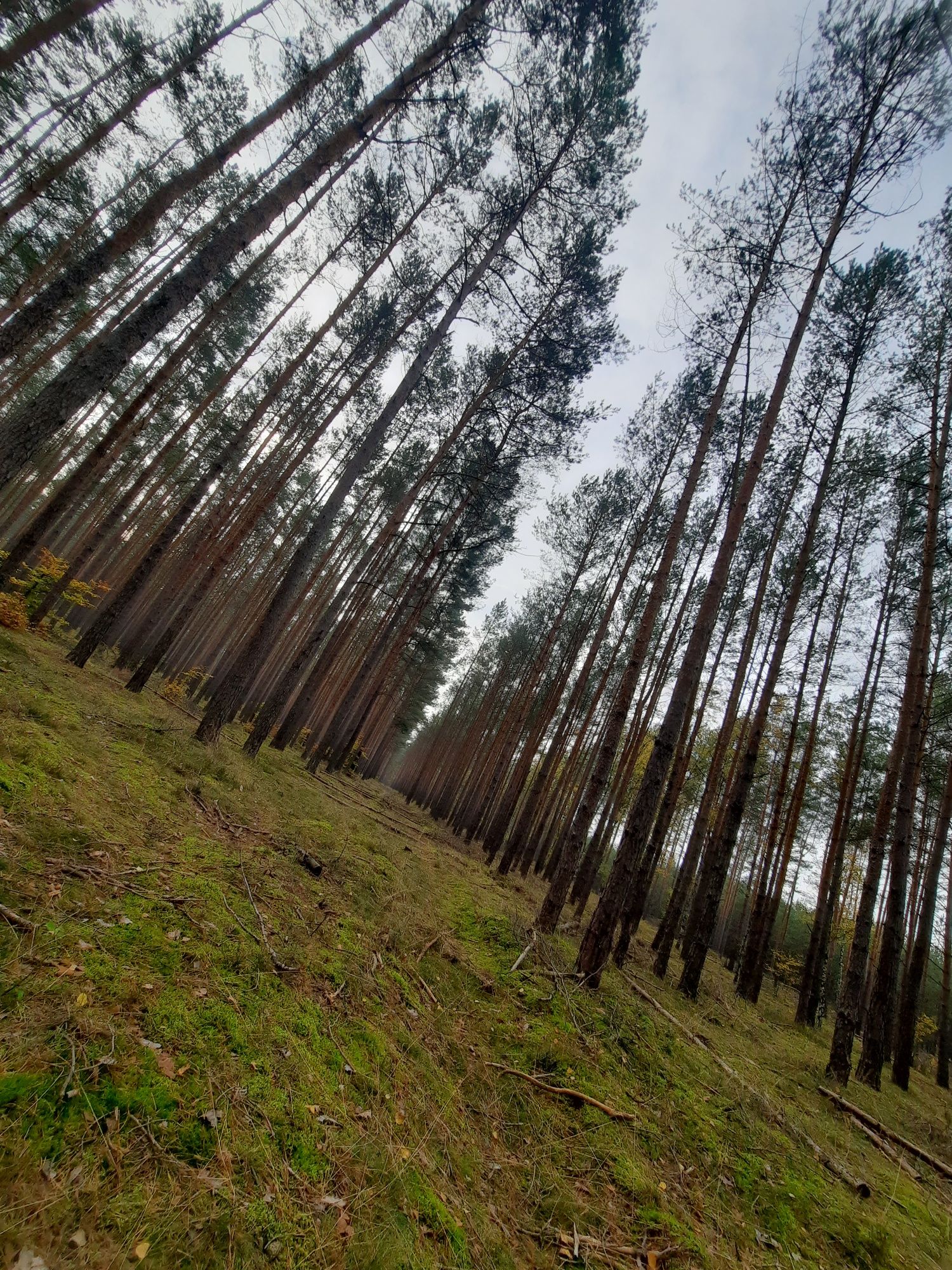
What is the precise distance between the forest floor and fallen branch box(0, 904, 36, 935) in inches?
0.7

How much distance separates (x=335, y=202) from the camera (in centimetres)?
1225

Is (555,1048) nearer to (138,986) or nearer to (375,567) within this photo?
(138,986)

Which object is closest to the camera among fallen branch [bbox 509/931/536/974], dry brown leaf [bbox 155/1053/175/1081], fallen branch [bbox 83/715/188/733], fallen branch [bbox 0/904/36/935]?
dry brown leaf [bbox 155/1053/175/1081]

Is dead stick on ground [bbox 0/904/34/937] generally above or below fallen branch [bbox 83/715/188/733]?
below

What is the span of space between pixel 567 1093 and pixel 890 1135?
4727mm

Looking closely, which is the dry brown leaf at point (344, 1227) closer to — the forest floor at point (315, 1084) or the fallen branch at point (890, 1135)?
the forest floor at point (315, 1084)

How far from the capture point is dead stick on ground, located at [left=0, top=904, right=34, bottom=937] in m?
2.17

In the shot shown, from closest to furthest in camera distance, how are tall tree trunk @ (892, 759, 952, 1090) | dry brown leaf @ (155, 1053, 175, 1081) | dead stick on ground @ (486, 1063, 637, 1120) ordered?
dry brown leaf @ (155, 1053, 175, 1081) < dead stick on ground @ (486, 1063, 637, 1120) < tall tree trunk @ (892, 759, 952, 1090)

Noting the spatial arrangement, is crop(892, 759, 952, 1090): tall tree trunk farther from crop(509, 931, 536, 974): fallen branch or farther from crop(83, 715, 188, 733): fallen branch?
crop(83, 715, 188, 733): fallen branch

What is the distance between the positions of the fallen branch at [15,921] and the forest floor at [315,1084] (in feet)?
0.06

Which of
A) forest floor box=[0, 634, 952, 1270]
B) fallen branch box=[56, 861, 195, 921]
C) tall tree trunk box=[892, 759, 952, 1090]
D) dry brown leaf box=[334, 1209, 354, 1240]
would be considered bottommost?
dry brown leaf box=[334, 1209, 354, 1240]

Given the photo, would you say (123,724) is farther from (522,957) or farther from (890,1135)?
(890,1135)

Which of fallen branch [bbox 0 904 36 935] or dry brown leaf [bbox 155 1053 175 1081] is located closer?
dry brown leaf [bbox 155 1053 175 1081]

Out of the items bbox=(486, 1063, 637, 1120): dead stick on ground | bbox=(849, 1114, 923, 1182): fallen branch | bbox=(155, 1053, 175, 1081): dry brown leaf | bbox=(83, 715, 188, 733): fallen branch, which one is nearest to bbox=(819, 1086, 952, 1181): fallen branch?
bbox=(849, 1114, 923, 1182): fallen branch
